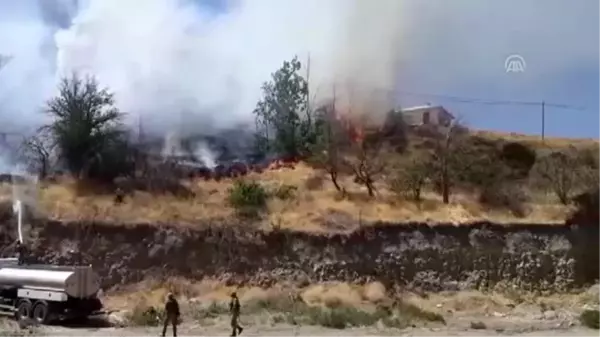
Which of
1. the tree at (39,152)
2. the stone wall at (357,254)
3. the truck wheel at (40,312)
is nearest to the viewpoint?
the truck wheel at (40,312)

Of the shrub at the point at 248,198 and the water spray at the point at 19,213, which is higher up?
the shrub at the point at 248,198

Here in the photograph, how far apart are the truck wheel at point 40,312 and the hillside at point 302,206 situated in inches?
466

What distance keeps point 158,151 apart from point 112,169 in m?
7.20

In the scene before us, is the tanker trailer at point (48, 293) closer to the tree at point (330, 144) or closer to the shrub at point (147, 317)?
the shrub at point (147, 317)

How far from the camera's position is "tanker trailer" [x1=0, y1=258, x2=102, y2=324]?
100 feet

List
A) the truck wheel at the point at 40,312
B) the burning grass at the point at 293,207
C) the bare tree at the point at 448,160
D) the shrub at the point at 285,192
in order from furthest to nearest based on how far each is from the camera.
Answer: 1. the bare tree at the point at 448,160
2. the shrub at the point at 285,192
3. the burning grass at the point at 293,207
4. the truck wheel at the point at 40,312

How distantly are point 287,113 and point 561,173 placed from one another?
70.6 feet

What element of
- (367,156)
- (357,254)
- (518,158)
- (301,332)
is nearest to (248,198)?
(357,254)

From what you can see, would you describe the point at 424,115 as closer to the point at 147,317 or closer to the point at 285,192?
the point at 285,192

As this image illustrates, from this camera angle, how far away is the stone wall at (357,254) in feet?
132

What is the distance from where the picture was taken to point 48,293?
30766 millimetres

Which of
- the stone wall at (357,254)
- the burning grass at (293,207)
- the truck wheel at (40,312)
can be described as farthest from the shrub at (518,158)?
the truck wheel at (40,312)

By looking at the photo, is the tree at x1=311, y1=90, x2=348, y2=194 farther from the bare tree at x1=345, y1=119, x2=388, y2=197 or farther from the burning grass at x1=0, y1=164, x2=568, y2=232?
the burning grass at x1=0, y1=164, x2=568, y2=232

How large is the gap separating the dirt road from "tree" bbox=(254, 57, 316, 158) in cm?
3474
